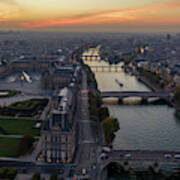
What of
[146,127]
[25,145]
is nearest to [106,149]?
[25,145]

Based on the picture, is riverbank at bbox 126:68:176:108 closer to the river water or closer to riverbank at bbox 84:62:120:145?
the river water

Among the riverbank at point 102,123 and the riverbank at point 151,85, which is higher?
the riverbank at point 102,123

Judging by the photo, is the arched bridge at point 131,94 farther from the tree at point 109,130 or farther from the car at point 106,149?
the car at point 106,149

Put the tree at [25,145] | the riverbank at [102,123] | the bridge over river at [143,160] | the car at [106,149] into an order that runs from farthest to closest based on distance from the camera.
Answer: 1. the riverbank at [102,123]
2. the tree at [25,145]
3. the car at [106,149]
4. the bridge over river at [143,160]

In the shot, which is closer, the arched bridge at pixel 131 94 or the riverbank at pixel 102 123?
the riverbank at pixel 102 123

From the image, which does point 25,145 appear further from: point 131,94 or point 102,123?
point 131,94

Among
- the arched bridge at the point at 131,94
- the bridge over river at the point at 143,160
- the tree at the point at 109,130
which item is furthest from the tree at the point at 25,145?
the arched bridge at the point at 131,94

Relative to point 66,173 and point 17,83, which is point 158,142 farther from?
point 17,83

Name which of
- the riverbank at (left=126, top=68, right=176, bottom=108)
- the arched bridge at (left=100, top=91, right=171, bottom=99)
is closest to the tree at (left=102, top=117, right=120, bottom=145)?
the arched bridge at (left=100, top=91, right=171, bottom=99)
